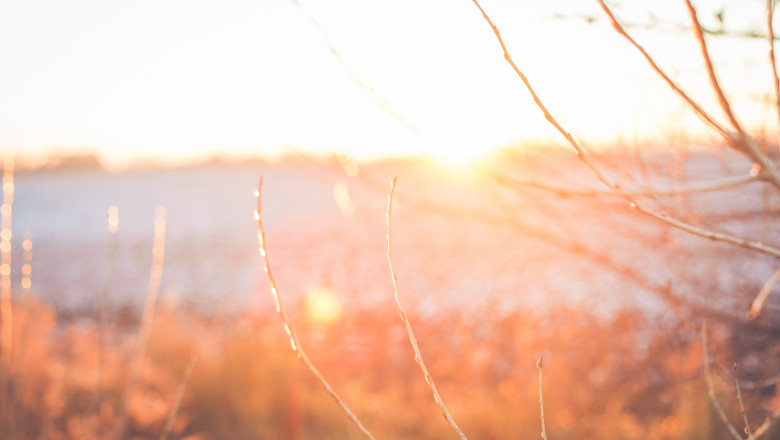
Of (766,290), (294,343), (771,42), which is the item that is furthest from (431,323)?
(771,42)

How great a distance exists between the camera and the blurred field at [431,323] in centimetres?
170

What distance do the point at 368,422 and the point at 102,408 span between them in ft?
5.21

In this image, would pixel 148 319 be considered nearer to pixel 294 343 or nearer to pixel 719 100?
pixel 294 343

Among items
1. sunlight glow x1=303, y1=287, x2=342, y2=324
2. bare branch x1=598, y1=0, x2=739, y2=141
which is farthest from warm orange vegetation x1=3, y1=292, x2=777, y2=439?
bare branch x1=598, y1=0, x2=739, y2=141

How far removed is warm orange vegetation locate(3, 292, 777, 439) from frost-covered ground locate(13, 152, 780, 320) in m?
0.63

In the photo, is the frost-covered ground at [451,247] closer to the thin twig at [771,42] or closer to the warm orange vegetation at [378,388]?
the thin twig at [771,42]

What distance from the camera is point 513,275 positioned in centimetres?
798

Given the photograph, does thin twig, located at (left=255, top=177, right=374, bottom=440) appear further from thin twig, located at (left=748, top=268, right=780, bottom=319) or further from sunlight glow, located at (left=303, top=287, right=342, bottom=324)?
sunlight glow, located at (left=303, top=287, right=342, bottom=324)

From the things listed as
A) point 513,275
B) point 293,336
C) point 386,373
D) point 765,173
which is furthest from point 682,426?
point 513,275

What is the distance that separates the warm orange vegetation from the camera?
2.74 metres

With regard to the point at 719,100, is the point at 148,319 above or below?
below

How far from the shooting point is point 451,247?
10.4m

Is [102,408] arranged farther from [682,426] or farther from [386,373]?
[682,426]

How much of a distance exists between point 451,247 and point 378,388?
5.80 meters
